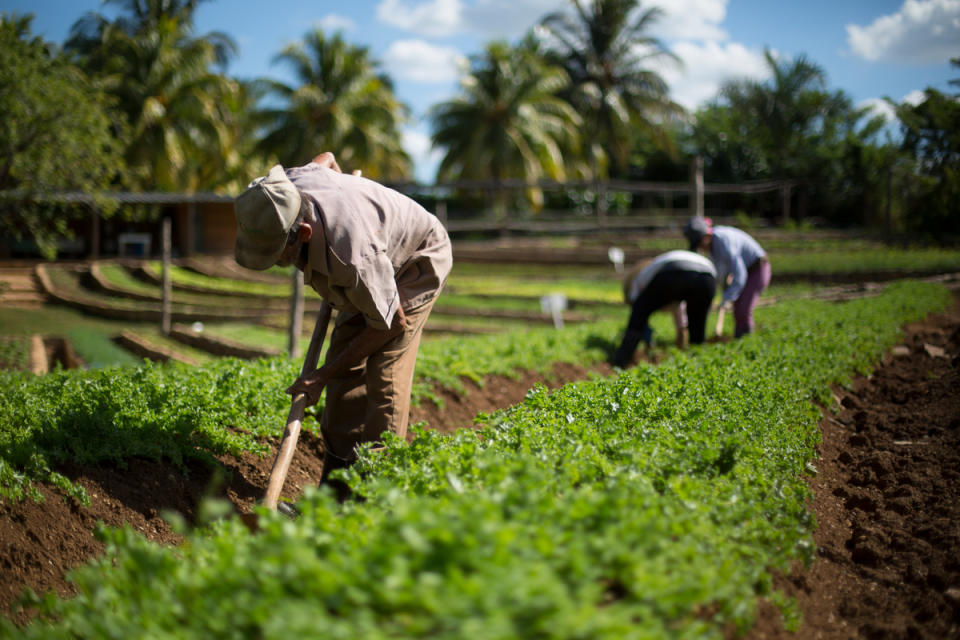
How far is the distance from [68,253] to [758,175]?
2518 centimetres

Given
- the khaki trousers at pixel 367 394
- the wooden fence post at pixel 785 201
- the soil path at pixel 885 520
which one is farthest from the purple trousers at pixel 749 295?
the wooden fence post at pixel 785 201

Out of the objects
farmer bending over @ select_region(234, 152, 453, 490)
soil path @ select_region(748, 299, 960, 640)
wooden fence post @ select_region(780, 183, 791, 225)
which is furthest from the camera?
wooden fence post @ select_region(780, 183, 791, 225)

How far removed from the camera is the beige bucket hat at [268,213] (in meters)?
3.76

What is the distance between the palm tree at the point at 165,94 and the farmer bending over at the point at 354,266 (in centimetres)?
A: 2793

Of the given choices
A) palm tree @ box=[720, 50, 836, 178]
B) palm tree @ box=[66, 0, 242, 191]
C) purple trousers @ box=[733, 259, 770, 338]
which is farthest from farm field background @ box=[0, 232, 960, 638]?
palm tree @ box=[66, 0, 242, 191]

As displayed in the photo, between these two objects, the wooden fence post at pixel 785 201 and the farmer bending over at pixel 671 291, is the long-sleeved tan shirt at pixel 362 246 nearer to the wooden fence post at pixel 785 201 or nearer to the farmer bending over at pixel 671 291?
the farmer bending over at pixel 671 291

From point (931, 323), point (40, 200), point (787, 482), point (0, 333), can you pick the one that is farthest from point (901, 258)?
point (0, 333)

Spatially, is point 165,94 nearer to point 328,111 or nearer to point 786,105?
point 328,111

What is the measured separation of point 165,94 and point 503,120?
1393cm

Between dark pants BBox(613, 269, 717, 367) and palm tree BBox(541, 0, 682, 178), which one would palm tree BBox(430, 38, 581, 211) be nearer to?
palm tree BBox(541, 0, 682, 178)

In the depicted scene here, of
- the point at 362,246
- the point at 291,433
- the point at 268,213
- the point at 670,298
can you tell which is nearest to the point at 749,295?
the point at 670,298

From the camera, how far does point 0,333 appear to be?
15.8 m

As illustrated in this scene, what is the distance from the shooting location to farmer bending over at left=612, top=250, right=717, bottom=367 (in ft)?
26.0

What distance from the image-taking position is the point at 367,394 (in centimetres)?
447
